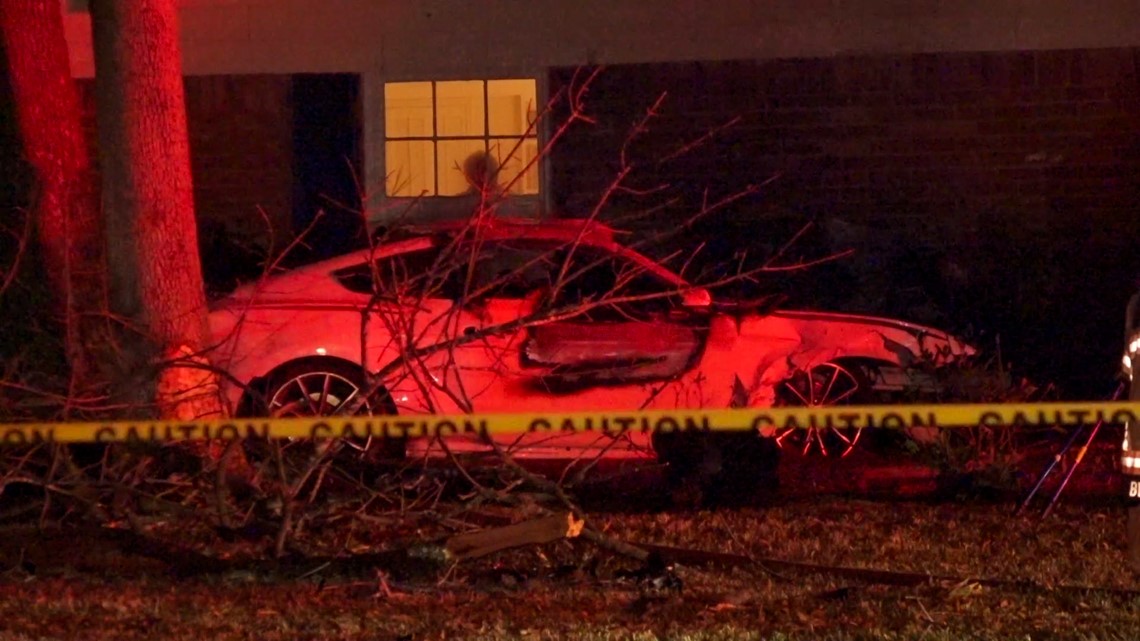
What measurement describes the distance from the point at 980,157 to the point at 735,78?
1.99 metres

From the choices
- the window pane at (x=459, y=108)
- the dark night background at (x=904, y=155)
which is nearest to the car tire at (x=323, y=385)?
the dark night background at (x=904, y=155)

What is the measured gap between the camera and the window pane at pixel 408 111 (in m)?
13.5

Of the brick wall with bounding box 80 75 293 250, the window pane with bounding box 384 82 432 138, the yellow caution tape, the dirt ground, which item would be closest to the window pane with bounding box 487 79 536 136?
the window pane with bounding box 384 82 432 138

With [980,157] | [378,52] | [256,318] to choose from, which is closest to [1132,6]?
[980,157]

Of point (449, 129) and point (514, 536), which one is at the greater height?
point (449, 129)

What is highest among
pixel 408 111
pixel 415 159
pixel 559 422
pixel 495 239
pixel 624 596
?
pixel 408 111

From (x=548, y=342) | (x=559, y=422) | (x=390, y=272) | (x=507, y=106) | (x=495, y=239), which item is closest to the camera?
(x=559, y=422)

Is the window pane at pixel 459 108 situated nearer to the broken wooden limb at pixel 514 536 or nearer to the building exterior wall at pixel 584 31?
the building exterior wall at pixel 584 31

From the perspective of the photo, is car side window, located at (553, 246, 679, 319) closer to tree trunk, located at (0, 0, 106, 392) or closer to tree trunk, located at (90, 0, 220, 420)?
tree trunk, located at (90, 0, 220, 420)

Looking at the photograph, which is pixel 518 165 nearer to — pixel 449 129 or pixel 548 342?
pixel 449 129

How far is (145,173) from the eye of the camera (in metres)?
7.79

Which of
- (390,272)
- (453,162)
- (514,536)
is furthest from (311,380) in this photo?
(453,162)

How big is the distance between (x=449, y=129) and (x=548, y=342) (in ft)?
17.3

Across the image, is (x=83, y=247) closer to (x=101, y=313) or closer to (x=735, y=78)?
(x=101, y=313)
